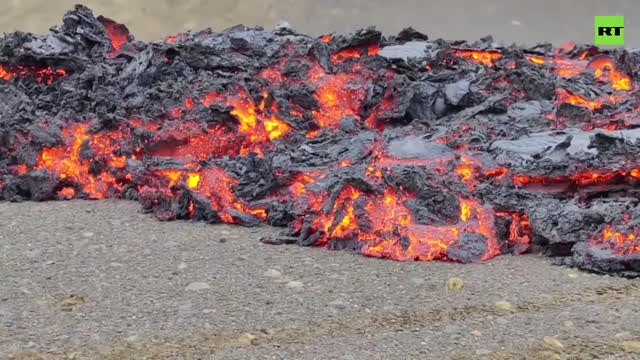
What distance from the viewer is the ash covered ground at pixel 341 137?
23.8 feet

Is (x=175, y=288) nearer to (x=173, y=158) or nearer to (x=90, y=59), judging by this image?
(x=173, y=158)

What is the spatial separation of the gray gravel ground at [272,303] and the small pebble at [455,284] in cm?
8

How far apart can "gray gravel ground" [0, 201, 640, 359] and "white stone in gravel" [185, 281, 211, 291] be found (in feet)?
0.07

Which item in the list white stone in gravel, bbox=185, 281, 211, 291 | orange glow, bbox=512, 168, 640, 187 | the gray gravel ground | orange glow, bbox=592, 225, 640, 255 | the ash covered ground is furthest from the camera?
orange glow, bbox=512, 168, 640, 187

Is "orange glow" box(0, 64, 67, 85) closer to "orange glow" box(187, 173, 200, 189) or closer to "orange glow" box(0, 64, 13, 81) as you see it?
"orange glow" box(0, 64, 13, 81)

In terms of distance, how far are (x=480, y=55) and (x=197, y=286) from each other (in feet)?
30.5

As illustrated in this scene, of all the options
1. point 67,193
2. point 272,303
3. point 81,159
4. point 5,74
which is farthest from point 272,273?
point 5,74

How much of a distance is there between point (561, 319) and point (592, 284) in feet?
3.23

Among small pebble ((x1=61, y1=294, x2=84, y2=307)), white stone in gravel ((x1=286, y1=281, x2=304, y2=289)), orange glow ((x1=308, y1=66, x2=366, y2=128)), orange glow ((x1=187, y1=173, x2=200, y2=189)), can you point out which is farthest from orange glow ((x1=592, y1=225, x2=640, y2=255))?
small pebble ((x1=61, y1=294, x2=84, y2=307))

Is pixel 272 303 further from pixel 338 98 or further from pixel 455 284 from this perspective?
pixel 338 98

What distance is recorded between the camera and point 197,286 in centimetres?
601

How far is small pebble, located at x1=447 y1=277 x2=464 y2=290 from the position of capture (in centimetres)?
611

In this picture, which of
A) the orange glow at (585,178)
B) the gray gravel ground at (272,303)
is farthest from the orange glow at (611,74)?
the gray gravel ground at (272,303)

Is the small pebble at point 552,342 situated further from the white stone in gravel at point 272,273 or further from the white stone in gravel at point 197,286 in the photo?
the white stone in gravel at point 197,286
